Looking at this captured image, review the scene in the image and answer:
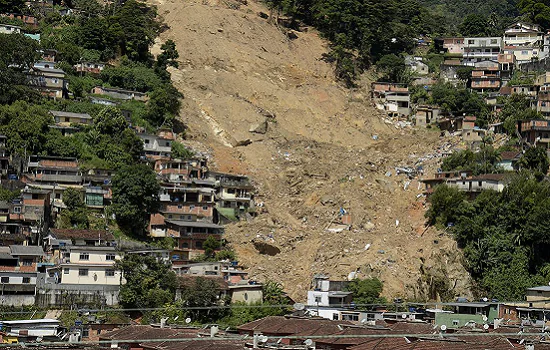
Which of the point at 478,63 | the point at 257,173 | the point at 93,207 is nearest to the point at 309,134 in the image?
the point at 257,173

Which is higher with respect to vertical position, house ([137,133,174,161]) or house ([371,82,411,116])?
house ([371,82,411,116])

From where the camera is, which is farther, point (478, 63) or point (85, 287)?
point (478, 63)

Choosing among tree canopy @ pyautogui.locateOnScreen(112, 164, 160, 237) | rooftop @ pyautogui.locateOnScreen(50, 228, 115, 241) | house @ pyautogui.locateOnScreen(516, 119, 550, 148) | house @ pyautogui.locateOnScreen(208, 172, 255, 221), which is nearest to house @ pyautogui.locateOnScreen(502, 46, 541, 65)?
house @ pyautogui.locateOnScreen(516, 119, 550, 148)

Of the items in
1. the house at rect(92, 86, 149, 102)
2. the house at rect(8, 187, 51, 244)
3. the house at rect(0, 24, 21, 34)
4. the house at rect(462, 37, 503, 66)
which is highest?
the house at rect(462, 37, 503, 66)

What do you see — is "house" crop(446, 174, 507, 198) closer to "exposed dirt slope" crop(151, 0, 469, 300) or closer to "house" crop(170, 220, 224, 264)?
"exposed dirt slope" crop(151, 0, 469, 300)

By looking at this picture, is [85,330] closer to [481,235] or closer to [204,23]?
[481,235]

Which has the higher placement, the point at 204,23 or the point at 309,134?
the point at 204,23
